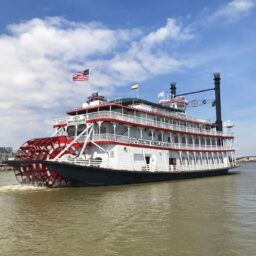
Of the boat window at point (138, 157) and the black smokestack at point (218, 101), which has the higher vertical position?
the black smokestack at point (218, 101)

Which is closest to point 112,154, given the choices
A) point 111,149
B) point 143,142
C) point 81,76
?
point 111,149

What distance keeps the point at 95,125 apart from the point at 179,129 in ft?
30.4

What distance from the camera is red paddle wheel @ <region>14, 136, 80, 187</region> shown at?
23844 millimetres

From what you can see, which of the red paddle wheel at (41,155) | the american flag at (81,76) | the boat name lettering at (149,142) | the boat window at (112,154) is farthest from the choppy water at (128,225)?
the american flag at (81,76)

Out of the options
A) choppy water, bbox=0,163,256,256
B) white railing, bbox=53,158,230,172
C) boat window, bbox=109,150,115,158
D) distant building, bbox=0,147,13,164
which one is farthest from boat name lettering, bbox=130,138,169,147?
distant building, bbox=0,147,13,164

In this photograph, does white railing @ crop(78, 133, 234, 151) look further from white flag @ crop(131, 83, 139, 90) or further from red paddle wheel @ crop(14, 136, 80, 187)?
white flag @ crop(131, 83, 139, 90)

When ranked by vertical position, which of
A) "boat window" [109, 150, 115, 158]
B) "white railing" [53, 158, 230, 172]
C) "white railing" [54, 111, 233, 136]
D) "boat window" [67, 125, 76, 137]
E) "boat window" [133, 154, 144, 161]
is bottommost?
"white railing" [53, 158, 230, 172]

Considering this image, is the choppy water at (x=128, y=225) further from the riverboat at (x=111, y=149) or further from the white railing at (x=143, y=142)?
the white railing at (x=143, y=142)

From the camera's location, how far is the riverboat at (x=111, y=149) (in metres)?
23.0

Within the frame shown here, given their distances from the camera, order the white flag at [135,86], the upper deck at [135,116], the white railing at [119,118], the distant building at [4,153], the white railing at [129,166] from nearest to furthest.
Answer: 1. the white railing at [129,166]
2. the white railing at [119,118]
3. the upper deck at [135,116]
4. the white flag at [135,86]
5. the distant building at [4,153]

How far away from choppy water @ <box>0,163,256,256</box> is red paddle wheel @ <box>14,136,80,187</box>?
5173 mm

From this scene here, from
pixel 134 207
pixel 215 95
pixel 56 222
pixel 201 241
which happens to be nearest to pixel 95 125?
pixel 134 207

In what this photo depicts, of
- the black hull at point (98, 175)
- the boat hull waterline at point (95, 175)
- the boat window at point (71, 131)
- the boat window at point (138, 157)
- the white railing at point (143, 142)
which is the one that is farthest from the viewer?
the boat window at point (71, 131)

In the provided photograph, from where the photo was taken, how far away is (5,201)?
1756 centimetres
